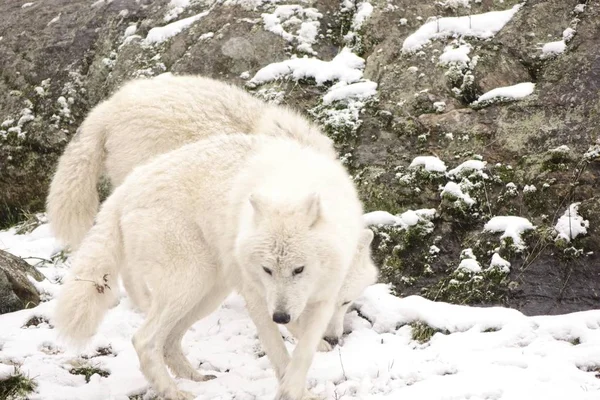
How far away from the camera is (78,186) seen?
21.2ft

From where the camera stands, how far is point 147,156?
643 centimetres

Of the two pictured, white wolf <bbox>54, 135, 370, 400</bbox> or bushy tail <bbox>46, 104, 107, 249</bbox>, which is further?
bushy tail <bbox>46, 104, 107, 249</bbox>

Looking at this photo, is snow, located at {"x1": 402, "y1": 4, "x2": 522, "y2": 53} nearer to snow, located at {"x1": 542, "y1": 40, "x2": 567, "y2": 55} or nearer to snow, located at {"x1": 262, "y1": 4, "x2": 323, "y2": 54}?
snow, located at {"x1": 542, "y1": 40, "x2": 567, "y2": 55}

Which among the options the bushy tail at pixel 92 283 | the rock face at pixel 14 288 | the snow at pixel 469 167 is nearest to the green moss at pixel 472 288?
the snow at pixel 469 167

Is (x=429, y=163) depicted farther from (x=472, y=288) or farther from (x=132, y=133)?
(x=132, y=133)

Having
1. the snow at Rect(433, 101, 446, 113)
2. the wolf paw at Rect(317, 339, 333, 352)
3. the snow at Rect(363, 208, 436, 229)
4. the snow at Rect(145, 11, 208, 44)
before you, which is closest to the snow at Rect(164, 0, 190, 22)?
the snow at Rect(145, 11, 208, 44)

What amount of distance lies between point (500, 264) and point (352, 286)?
1.46 meters

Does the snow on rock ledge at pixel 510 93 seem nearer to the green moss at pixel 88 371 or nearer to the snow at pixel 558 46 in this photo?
the snow at pixel 558 46

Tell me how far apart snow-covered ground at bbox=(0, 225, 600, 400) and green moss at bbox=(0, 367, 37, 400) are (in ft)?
0.18

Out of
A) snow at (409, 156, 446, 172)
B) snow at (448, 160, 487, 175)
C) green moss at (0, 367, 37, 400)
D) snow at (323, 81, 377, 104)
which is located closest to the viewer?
green moss at (0, 367, 37, 400)

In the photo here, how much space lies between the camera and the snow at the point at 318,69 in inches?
318

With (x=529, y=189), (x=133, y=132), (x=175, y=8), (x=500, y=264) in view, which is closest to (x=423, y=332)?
(x=500, y=264)

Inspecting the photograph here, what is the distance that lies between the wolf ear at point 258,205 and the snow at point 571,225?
2.93 m

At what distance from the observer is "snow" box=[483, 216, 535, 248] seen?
599 centimetres
